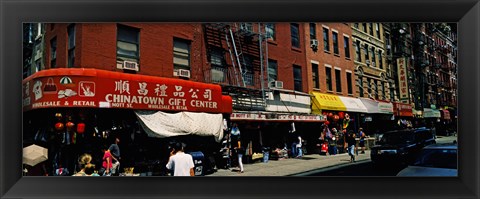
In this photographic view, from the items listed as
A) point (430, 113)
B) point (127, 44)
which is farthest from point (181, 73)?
point (430, 113)

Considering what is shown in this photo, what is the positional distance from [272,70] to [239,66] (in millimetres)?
939

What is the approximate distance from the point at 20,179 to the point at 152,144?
280 centimetres

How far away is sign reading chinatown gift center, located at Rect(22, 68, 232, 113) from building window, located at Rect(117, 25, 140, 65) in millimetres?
679

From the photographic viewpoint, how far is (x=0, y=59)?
7199 millimetres

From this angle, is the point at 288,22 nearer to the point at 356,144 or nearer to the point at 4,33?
the point at 356,144

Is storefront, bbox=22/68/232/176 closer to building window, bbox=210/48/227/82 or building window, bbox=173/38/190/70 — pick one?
building window, bbox=210/48/227/82

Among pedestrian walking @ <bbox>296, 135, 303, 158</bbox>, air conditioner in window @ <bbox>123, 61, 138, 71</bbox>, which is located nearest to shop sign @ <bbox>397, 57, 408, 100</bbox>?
pedestrian walking @ <bbox>296, 135, 303, 158</bbox>

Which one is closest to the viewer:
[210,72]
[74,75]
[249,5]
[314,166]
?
[249,5]

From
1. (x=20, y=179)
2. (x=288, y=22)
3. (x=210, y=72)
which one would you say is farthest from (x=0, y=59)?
(x=288, y=22)

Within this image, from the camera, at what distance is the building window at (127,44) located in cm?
855

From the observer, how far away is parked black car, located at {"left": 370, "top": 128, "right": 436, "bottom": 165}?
28.8ft

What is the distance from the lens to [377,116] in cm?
924

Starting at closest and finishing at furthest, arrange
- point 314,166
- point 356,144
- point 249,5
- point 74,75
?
point 249,5 < point 74,75 < point 314,166 < point 356,144

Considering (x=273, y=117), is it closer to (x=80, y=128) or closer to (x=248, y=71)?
(x=248, y=71)
